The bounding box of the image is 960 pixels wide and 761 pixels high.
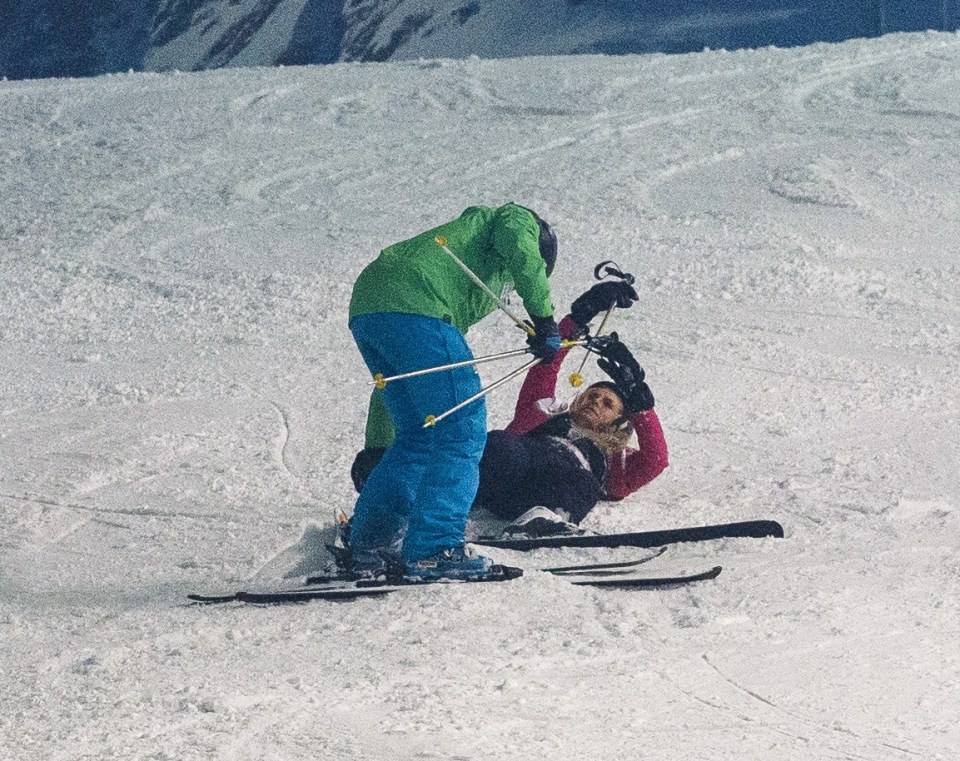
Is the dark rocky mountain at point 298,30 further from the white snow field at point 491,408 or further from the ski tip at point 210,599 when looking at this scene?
the ski tip at point 210,599

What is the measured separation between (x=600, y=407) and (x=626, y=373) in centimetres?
28

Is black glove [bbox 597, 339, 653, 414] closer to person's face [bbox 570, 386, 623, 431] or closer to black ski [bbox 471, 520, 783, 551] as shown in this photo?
person's face [bbox 570, 386, 623, 431]

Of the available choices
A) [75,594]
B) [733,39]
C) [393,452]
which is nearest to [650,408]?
[393,452]

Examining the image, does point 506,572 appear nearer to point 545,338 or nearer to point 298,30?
point 545,338

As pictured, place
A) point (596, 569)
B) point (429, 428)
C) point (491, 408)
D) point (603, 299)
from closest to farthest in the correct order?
point (429, 428)
point (596, 569)
point (603, 299)
point (491, 408)

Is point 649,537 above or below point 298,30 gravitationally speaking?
below

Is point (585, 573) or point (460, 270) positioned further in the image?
point (585, 573)

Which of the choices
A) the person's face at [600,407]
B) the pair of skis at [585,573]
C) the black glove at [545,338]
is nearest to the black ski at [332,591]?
the pair of skis at [585,573]

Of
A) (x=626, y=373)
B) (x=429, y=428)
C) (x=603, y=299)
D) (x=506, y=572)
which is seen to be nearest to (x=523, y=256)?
(x=429, y=428)

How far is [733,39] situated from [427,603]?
31.0m

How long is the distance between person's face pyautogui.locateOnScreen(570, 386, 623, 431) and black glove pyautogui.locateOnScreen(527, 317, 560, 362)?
2.59 feet

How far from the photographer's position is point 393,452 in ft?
14.5

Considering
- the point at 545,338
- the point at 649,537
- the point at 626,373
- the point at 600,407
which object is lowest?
the point at 649,537

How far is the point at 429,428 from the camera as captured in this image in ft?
14.1
